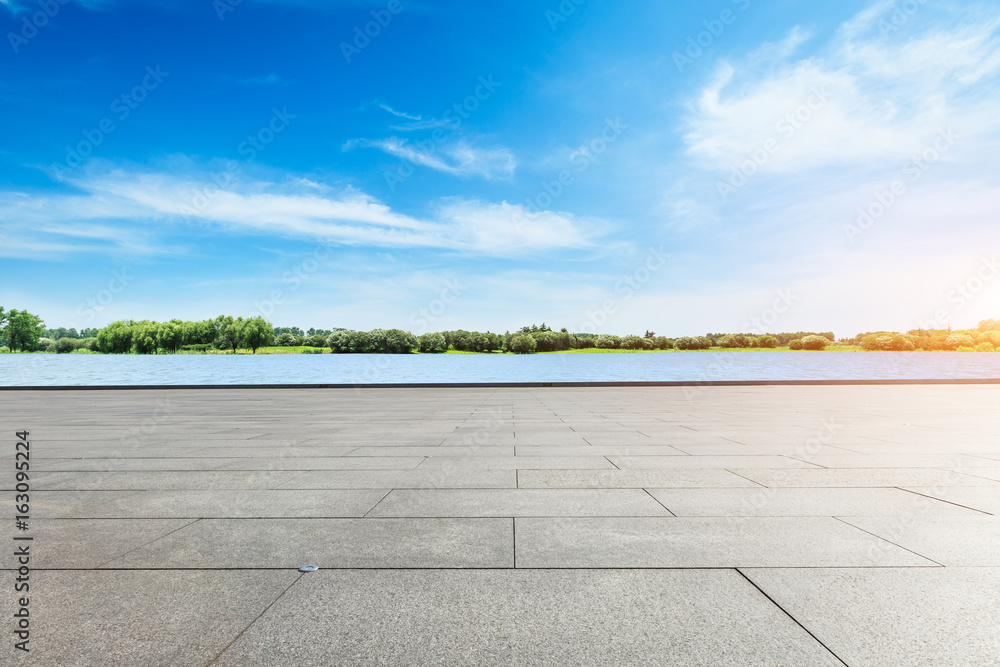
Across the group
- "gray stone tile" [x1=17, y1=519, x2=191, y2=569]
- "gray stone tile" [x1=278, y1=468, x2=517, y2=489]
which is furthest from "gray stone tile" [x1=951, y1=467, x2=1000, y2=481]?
"gray stone tile" [x1=17, y1=519, x2=191, y2=569]

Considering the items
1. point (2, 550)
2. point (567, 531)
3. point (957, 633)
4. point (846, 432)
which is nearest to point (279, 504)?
point (2, 550)

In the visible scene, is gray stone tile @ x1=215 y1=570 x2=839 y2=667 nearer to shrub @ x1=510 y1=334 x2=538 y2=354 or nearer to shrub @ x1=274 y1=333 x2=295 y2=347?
shrub @ x1=510 y1=334 x2=538 y2=354

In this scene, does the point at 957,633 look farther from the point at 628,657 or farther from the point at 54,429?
the point at 54,429

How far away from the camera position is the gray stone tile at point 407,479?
717 cm

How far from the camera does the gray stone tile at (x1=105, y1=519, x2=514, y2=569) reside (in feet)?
14.9

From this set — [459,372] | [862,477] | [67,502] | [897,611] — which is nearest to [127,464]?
[67,502]

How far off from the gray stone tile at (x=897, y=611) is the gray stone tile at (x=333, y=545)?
90.2 inches

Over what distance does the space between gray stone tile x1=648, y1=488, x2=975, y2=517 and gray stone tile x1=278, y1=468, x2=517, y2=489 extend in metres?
2.17

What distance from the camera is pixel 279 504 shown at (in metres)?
6.29

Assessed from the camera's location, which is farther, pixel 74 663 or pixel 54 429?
pixel 54 429

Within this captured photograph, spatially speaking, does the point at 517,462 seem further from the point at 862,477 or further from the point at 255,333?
the point at 255,333

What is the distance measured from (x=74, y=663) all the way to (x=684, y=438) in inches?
407

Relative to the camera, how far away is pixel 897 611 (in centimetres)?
370

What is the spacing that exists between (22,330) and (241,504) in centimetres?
16359
